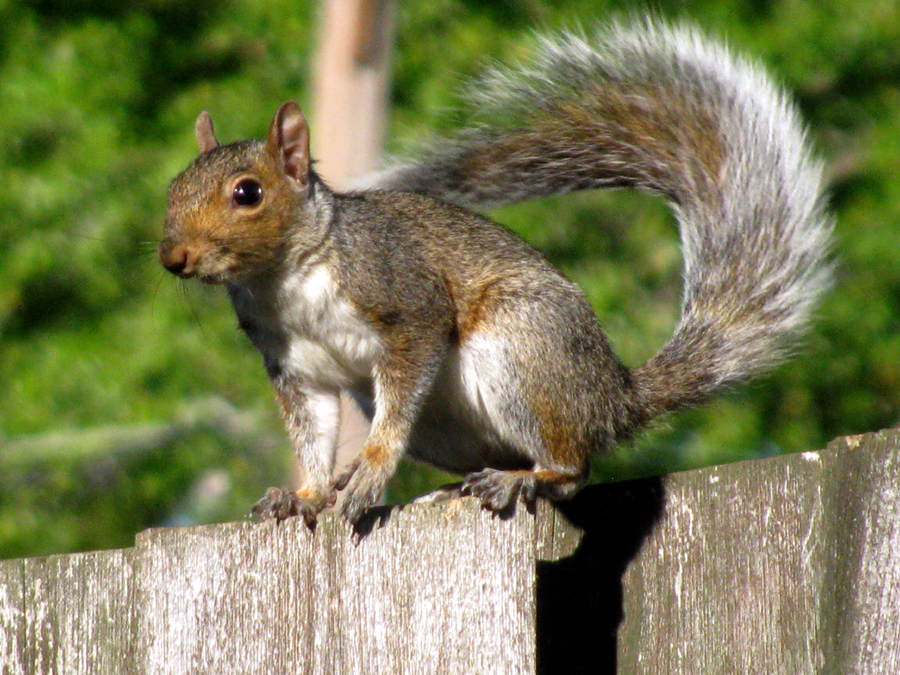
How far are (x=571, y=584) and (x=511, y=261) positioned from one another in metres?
0.80

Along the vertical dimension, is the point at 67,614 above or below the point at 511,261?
below

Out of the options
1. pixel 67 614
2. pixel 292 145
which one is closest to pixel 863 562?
pixel 67 614

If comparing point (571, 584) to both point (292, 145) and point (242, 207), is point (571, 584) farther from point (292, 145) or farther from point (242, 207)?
point (292, 145)

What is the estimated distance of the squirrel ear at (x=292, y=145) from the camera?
7.36 feet

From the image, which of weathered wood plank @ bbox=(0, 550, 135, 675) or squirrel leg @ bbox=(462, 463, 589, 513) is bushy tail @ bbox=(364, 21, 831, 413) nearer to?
squirrel leg @ bbox=(462, 463, 589, 513)

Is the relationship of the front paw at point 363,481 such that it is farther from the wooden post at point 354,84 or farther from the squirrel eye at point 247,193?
the wooden post at point 354,84

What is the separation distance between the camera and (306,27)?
5180mm

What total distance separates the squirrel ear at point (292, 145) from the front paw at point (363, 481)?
0.52 meters

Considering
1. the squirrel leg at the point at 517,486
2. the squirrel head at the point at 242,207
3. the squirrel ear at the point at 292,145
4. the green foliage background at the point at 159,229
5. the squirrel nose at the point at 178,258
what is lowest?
the squirrel leg at the point at 517,486

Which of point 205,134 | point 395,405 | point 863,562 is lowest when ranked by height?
point 863,562

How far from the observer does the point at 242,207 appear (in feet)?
6.99

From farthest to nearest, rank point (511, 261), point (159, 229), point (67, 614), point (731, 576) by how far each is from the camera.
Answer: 1. point (159, 229)
2. point (511, 261)
3. point (67, 614)
4. point (731, 576)

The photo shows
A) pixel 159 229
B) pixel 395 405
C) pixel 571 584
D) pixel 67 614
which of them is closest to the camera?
pixel 571 584

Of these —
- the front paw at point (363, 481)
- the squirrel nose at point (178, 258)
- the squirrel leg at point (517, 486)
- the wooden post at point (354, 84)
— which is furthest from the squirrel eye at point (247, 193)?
the wooden post at point (354, 84)
